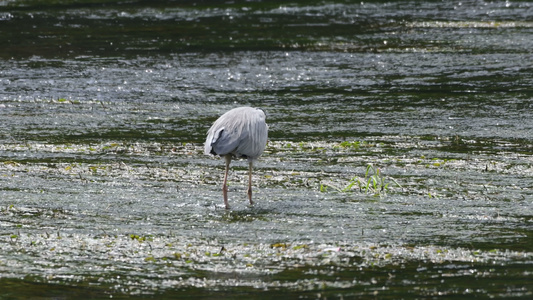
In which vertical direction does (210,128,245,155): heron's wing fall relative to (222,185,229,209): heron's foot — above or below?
above

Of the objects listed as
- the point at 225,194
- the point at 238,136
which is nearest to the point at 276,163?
the point at 238,136

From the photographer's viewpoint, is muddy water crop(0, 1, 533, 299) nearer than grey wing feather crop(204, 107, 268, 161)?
Yes

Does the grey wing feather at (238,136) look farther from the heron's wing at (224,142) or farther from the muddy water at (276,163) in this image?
the muddy water at (276,163)

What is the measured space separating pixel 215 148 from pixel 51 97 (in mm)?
7925

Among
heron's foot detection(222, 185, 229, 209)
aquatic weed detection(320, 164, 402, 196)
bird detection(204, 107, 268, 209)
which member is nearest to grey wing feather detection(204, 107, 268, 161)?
bird detection(204, 107, 268, 209)

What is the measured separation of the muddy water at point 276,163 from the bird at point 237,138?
1.67 feet

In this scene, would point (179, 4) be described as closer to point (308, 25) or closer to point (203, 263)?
point (308, 25)

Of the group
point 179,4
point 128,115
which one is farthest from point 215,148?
point 179,4

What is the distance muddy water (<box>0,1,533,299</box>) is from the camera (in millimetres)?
7871

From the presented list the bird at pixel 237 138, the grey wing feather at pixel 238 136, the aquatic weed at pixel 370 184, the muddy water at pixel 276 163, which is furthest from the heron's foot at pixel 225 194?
the aquatic weed at pixel 370 184

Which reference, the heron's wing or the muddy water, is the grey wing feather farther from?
the muddy water

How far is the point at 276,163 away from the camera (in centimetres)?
1220

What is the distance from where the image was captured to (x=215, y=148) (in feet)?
33.5

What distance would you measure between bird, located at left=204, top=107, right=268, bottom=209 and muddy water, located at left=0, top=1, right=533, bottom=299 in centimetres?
51
